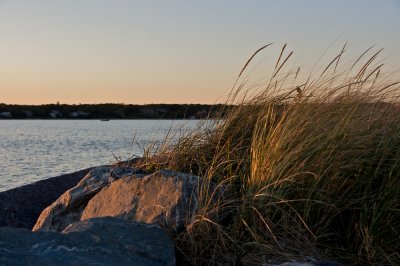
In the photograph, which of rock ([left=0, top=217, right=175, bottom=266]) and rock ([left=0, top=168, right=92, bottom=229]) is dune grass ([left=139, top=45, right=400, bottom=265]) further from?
rock ([left=0, top=168, right=92, bottom=229])

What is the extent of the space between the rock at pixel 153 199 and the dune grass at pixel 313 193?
0.12 m

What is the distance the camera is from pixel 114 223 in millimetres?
3430

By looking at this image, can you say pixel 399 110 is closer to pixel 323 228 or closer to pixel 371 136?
pixel 371 136

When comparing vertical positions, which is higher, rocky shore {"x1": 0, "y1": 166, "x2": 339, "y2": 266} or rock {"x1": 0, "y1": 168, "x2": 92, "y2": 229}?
rocky shore {"x1": 0, "y1": 166, "x2": 339, "y2": 266}

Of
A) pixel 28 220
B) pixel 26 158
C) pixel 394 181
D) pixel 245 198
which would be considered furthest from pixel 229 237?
pixel 26 158

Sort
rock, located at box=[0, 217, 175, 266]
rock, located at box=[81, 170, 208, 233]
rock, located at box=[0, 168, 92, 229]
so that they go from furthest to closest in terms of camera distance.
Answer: rock, located at box=[0, 168, 92, 229]
rock, located at box=[81, 170, 208, 233]
rock, located at box=[0, 217, 175, 266]

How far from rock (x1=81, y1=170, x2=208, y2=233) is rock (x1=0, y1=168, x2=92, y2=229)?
2190 millimetres

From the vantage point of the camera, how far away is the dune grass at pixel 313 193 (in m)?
3.51


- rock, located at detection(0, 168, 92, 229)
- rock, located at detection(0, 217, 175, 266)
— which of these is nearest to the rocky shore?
rock, located at detection(0, 217, 175, 266)

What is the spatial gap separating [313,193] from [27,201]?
3.99 m

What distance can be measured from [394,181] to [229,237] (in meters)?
1.17

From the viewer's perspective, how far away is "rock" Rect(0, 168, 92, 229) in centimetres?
638

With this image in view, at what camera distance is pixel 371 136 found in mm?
3848

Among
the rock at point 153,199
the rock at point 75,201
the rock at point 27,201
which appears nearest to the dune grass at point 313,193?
the rock at point 153,199
